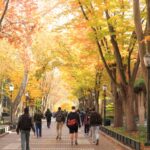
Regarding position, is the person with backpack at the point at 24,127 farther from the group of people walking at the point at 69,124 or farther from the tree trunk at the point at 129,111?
the tree trunk at the point at 129,111

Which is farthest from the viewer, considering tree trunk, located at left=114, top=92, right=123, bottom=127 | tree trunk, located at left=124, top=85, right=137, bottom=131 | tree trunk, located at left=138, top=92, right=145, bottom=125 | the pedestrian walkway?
tree trunk, located at left=138, top=92, right=145, bottom=125

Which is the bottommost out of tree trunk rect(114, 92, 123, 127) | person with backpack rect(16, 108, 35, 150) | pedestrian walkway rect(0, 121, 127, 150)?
pedestrian walkway rect(0, 121, 127, 150)

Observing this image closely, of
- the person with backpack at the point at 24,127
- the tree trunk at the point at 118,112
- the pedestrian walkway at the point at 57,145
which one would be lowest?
the pedestrian walkway at the point at 57,145

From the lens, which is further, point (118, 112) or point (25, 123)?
point (118, 112)

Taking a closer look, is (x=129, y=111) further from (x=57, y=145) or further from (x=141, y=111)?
(x=141, y=111)

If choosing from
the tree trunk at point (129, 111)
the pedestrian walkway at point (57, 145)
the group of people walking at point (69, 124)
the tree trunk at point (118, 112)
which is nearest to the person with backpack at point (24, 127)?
the group of people walking at point (69, 124)

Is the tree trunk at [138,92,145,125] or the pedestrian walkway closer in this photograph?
the pedestrian walkway

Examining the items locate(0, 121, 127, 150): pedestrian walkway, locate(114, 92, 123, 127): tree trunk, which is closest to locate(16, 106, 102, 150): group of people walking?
locate(0, 121, 127, 150): pedestrian walkway

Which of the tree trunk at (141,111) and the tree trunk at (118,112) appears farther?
the tree trunk at (141,111)

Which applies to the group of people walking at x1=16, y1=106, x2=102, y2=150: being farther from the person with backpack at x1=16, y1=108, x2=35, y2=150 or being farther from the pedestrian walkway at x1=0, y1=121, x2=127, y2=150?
the pedestrian walkway at x1=0, y1=121, x2=127, y2=150

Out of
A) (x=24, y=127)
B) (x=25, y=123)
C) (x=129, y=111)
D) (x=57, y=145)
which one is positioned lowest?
(x=57, y=145)

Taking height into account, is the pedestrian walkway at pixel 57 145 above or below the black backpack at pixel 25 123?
below

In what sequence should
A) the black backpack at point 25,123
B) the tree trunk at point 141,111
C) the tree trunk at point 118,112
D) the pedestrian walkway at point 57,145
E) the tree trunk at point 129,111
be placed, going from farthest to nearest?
the tree trunk at point 141,111 → the tree trunk at point 118,112 → the tree trunk at point 129,111 → the pedestrian walkway at point 57,145 → the black backpack at point 25,123

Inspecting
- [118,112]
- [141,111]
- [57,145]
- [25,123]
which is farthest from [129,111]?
[141,111]
